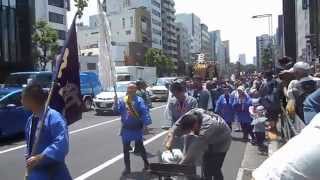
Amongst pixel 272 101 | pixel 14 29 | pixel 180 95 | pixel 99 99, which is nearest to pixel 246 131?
pixel 272 101

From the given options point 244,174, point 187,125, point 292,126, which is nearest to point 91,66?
point 244,174

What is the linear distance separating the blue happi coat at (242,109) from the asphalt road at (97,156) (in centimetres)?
64

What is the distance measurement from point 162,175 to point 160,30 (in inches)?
6038

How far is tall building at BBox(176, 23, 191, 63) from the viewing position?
595 ft

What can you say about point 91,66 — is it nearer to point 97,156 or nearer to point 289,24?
point 289,24

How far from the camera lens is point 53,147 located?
4.62 meters

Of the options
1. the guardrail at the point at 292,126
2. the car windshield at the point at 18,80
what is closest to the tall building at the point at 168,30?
the car windshield at the point at 18,80

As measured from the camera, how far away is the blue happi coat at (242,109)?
49.1 feet

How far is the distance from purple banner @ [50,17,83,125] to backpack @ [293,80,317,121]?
289 centimetres

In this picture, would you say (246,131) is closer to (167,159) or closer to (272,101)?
(272,101)

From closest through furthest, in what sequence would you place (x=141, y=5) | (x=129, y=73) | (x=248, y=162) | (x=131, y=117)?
(x=131, y=117) < (x=248, y=162) < (x=129, y=73) < (x=141, y=5)

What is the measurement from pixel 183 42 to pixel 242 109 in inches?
6840

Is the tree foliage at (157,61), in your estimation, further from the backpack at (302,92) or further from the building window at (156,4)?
the backpack at (302,92)

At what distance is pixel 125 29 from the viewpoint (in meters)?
139
